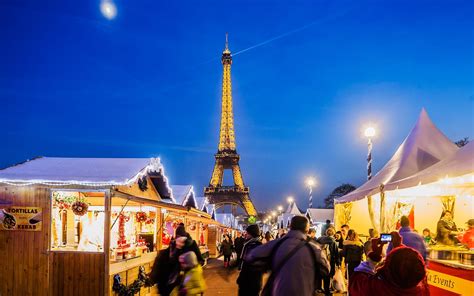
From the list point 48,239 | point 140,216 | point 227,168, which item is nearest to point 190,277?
point 48,239

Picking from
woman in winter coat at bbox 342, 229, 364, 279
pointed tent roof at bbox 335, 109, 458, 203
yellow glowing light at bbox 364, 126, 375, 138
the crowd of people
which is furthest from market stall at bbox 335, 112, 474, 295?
yellow glowing light at bbox 364, 126, 375, 138

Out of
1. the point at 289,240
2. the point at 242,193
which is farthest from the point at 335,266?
the point at 242,193

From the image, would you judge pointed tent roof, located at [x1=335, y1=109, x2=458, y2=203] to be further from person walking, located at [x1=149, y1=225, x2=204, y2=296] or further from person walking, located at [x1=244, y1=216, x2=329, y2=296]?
person walking, located at [x1=244, y1=216, x2=329, y2=296]

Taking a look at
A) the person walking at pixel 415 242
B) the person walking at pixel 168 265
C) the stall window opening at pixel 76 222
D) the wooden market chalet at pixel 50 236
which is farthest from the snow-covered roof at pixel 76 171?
the person walking at pixel 415 242

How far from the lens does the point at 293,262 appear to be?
4.54 m

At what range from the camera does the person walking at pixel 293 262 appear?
4.48 meters

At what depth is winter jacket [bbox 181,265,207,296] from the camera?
19.0ft

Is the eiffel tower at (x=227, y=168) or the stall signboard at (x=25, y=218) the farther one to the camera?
the eiffel tower at (x=227, y=168)

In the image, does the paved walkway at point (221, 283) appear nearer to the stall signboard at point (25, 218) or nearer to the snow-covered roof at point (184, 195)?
the snow-covered roof at point (184, 195)

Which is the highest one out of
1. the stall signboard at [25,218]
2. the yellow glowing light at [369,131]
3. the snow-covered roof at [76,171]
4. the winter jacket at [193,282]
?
the yellow glowing light at [369,131]

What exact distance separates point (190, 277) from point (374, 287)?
2.84 m

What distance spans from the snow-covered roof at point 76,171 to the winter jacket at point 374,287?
6.36m

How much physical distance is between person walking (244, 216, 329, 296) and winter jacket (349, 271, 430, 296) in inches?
23.9

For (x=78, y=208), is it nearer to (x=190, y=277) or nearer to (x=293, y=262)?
(x=190, y=277)
